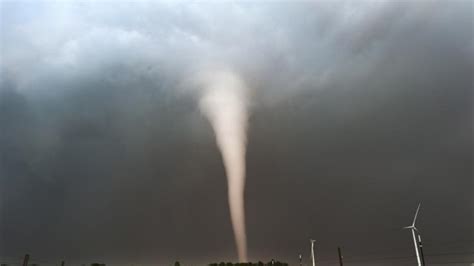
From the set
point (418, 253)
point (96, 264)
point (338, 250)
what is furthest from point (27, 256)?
point (96, 264)

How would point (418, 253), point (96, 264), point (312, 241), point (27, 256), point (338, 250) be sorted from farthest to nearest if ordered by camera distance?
1. point (96, 264)
2. point (312, 241)
3. point (338, 250)
4. point (418, 253)
5. point (27, 256)

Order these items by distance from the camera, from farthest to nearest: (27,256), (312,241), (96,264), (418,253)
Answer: (96,264)
(312,241)
(418,253)
(27,256)

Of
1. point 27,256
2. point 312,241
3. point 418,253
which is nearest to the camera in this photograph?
point 27,256

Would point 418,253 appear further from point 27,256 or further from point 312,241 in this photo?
point 27,256

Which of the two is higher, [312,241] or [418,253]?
[312,241]

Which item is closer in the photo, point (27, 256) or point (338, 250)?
point (27, 256)

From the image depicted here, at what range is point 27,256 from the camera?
69.4 meters

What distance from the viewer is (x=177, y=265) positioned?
199m

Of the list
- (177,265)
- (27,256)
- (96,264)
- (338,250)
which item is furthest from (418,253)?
(96,264)

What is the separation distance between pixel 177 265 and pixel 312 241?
95065 mm

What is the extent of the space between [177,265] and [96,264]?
41.4 metres

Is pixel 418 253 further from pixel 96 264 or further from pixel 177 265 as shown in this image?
pixel 96 264

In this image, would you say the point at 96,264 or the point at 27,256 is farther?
the point at 96,264

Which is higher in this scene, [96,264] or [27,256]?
[96,264]
